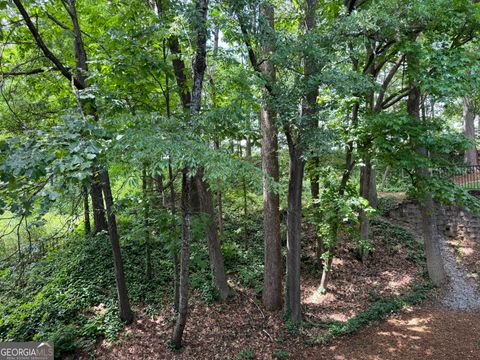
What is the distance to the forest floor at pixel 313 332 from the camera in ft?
16.9

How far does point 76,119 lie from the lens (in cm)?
274

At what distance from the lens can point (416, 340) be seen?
213 inches

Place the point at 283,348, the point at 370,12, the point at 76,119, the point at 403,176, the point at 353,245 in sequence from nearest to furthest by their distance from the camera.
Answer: the point at 76,119
the point at 370,12
the point at 283,348
the point at 353,245
the point at 403,176

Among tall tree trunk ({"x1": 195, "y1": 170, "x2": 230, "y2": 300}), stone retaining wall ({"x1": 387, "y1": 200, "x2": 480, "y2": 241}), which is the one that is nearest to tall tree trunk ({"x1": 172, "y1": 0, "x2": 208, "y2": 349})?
tall tree trunk ({"x1": 195, "y1": 170, "x2": 230, "y2": 300})

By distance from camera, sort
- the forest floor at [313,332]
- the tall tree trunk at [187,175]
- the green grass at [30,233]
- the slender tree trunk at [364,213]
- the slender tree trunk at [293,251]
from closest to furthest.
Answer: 1. the green grass at [30,233]
2. the tall tree trunk at [187,175]
3. the forest floor at [313,332]
4. the slender tree trunk at [293,251]
5. the slender tree trunk at [364,213]

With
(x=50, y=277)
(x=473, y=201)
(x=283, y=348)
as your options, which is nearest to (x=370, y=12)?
(x=473, y=201)

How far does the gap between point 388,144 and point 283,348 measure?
4.78 m

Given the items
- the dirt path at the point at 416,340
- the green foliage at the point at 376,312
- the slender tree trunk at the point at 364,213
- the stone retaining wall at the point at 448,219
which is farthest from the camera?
the stone retaining wall at the point at 448,219

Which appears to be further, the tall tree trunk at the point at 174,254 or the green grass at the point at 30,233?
the tall tree trunk at the point at 174,254

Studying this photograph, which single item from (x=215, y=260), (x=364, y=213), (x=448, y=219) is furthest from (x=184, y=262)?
(x=448, y=219)

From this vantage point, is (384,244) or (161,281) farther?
(384,244)

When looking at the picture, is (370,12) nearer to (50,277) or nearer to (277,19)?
(277,19)

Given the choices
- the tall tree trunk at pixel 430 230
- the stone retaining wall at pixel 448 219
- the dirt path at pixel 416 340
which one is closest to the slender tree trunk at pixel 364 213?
the tall tree trunk at pixel 430 230

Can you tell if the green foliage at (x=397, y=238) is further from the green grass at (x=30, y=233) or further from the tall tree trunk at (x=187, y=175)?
the green grass at (x=30, y=233)
